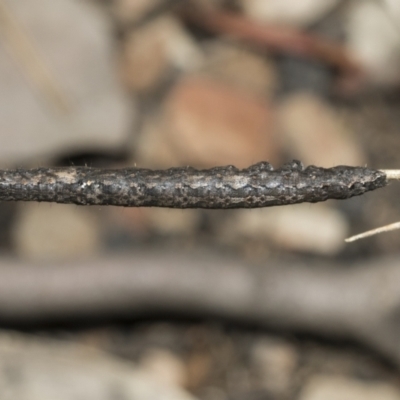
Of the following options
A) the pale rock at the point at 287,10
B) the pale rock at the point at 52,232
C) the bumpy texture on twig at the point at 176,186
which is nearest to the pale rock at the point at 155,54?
the pale rock at the point at 287,10

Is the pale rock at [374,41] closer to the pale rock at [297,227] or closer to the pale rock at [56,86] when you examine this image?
the pale rock at [297,227]

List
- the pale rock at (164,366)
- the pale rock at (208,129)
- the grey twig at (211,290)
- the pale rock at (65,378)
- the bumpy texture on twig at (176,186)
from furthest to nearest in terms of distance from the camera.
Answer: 1. the pale rock at (208,129)
2. the pale rock at (164,366)
3. the grey twig at (211,290)
4. the pale rock at (65,378)
5. the bumpy texture on twig at (176,186)

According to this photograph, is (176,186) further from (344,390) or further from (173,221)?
(173,221)

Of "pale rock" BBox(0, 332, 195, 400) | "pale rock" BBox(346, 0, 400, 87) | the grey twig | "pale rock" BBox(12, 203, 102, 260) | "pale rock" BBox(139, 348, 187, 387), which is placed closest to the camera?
"pale rock" BBox(0, 332, 195, 400)

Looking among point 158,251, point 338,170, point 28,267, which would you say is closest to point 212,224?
point 158,251

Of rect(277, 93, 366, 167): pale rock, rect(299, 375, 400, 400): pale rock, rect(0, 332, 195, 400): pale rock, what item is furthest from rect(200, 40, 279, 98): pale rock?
rect(0, 332, 195, 400): pale rock

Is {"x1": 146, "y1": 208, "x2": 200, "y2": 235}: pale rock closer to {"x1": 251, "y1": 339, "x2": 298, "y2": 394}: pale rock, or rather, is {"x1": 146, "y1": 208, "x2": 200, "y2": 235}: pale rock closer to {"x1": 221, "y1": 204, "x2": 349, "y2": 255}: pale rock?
{"x1": 221, "y1": 204, "x2": 349, "y2": 255}: pale rock

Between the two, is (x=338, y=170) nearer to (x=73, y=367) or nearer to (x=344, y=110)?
(x=73, y=367)
